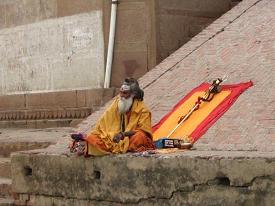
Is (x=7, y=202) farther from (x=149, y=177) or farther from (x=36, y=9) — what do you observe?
(x=36, y=9)

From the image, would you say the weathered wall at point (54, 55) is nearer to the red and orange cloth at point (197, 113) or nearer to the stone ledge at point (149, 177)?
the red and orange cloth at point (197, 113)

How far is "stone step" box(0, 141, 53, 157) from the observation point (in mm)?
8289

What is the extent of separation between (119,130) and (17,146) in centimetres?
259

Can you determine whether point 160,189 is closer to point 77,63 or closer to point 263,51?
point 263,51

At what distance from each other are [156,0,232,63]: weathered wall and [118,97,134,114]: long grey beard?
3503mm

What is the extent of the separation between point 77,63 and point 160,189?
5069 millimetres

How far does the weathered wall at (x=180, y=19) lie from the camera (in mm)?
10047

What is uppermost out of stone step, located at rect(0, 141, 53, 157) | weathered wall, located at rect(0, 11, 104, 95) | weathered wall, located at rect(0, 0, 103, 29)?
weathered wall, located at rect(0, 0, 103, 29)

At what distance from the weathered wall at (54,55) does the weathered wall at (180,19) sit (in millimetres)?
955

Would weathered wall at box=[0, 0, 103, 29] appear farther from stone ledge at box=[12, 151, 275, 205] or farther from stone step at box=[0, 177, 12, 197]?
stone ledge at box=[12, 151, 275, 205]

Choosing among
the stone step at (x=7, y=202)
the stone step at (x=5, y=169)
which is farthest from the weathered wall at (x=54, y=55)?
the stone step at (x=7, y=202)

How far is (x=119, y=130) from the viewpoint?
21.4 ft

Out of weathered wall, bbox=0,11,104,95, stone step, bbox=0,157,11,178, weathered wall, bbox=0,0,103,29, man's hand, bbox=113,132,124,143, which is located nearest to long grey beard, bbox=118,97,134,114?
man's hand, bbox=113,132,124,143

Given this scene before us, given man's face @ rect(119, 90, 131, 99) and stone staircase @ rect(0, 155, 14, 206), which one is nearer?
man's face @ rect(119, 90, 131, 99)
